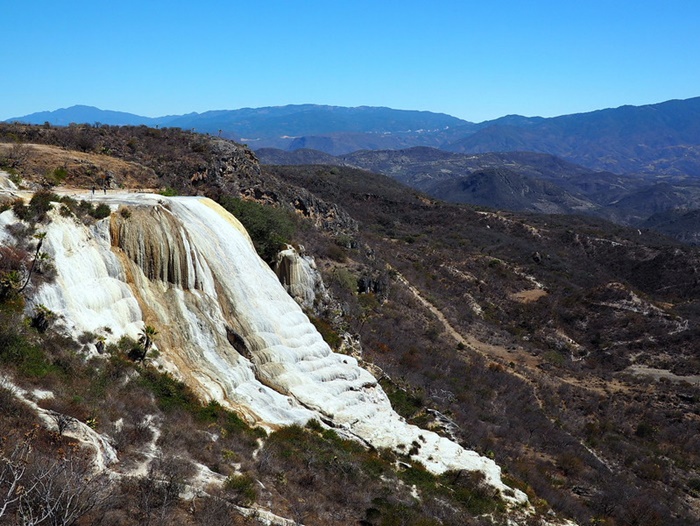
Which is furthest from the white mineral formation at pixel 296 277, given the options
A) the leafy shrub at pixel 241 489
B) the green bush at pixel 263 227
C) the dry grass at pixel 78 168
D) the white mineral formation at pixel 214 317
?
the leafy shrub at pixel 241 489

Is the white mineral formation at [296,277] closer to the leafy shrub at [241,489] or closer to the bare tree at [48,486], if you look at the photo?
the leafy shrub at [241,489]

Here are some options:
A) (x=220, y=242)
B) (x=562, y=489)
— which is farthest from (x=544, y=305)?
(x=220, y=242)

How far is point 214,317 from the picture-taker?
18.0 meters

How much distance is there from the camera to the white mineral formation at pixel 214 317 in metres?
15.9

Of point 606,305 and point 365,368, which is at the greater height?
point 365,368

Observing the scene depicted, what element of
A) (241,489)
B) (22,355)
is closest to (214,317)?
(22,355)

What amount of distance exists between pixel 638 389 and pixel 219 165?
36.4 metres

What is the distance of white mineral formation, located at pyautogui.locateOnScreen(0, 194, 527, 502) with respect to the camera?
15.9 metres

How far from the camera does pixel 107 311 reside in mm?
15773

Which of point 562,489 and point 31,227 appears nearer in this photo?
point 31,227

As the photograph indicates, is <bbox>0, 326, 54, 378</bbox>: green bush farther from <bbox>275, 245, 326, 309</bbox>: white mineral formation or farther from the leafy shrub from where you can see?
<bbox>275, 245, 326, 309</bbox>: white mineral formation

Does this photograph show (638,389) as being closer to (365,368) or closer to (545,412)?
(545,412)

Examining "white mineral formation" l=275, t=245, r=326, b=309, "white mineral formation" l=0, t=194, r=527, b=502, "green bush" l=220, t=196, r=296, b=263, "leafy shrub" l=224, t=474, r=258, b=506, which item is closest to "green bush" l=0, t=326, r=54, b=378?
"white mineral formation" l=0, t=194, r=527, b=502

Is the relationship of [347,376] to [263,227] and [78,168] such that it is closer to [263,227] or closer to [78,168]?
[263,227]
